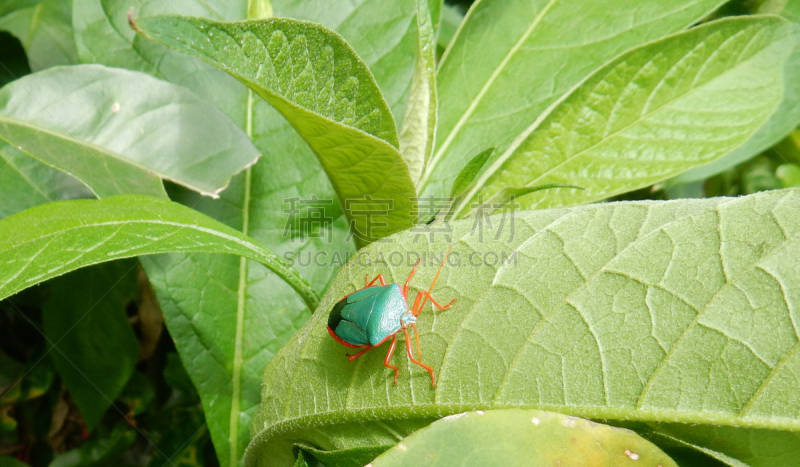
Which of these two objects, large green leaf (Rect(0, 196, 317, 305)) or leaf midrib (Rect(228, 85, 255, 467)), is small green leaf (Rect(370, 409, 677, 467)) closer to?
large green leaf (Rect(0, 196, 317, 305))

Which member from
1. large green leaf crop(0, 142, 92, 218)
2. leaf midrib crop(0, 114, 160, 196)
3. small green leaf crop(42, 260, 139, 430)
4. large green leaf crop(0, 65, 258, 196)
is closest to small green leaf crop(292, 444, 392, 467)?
large green leaf crop(0, 65, 258, 196)

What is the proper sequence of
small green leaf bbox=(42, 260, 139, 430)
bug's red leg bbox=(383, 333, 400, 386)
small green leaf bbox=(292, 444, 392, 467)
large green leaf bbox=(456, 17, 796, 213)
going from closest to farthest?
small green leaf bbox=(292, 444, 392, 467), bug's red leg bbox=(383, 333, 400, 386), large green leaf bbox=(456, 17, 796, 213), small green leaf bbox=(42, 260, 139, 430)

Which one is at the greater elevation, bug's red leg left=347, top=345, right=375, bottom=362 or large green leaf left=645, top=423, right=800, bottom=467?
large green leaf left=645, top=423, right=800, bottom=467

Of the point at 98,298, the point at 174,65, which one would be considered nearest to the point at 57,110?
the point at 174,65

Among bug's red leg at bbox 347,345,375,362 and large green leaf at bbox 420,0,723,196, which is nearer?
bug's red leg at bbox 347,345,375,362

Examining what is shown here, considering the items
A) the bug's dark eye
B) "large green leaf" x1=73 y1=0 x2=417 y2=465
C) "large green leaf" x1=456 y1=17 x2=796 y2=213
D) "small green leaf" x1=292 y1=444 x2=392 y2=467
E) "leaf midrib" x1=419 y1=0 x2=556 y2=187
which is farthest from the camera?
"leaf midrib" x1=419 y1=0 x2=556 y2=187

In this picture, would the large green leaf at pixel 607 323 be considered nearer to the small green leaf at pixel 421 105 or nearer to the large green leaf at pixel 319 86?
the large green leaf at pixel 319 86

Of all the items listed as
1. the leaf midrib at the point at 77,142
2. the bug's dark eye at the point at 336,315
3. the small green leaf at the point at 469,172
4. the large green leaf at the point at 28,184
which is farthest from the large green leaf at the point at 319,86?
the large green leaf at the point at 28,184
